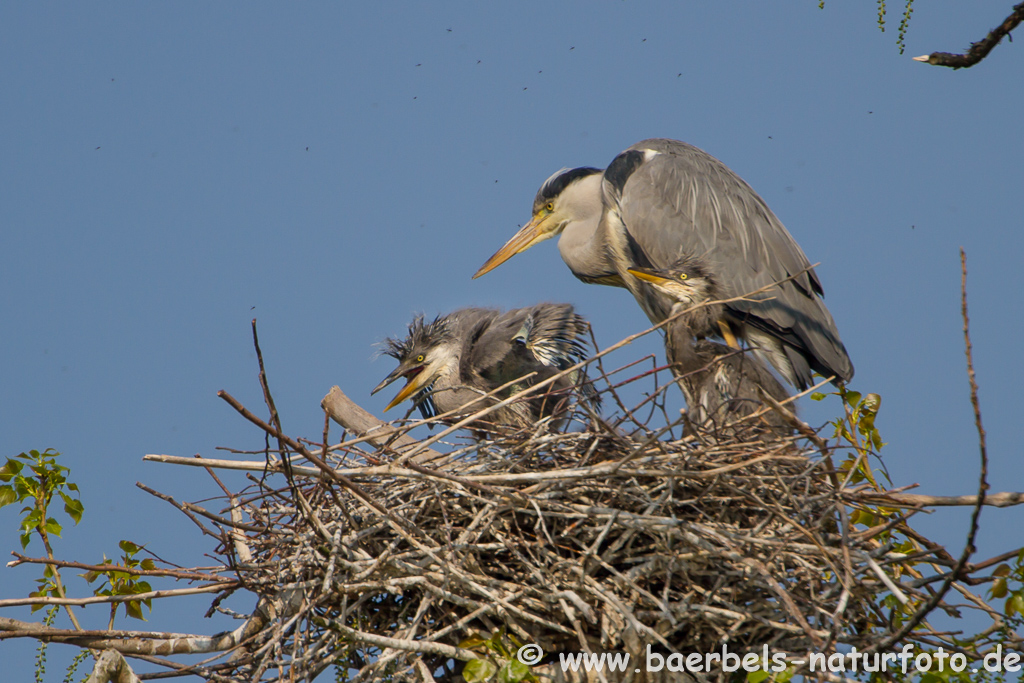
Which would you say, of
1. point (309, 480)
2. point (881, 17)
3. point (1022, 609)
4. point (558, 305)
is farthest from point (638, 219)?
point (1022, 609)

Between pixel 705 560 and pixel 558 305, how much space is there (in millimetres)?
2482

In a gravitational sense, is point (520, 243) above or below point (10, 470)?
above

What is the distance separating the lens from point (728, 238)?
13.7 ft

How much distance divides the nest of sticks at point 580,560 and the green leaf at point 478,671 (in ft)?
0.18

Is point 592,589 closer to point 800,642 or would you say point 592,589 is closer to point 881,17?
point 800,642

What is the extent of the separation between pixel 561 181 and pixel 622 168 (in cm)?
57

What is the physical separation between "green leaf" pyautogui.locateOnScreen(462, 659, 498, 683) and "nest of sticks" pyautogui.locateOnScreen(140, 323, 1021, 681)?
56 mm

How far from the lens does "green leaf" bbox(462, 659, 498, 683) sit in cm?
220

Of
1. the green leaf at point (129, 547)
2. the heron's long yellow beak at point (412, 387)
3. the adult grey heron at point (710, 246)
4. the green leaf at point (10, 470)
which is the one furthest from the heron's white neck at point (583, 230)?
the green leaf at point (10, 470)

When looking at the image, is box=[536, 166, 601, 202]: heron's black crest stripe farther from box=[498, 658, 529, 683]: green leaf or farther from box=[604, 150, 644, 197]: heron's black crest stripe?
box=[498, 658, 529, 683]: green leaf

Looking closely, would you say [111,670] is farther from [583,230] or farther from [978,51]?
[583,230]

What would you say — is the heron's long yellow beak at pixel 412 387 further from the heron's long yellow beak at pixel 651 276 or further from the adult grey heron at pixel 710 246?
the heron's long yellow beak at pixel 651 276

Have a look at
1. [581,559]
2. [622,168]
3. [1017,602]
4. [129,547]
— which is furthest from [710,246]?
[129,547]

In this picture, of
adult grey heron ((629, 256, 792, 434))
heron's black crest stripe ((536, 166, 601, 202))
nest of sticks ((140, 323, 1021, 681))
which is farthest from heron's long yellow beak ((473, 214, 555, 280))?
nest of sticks ((140, 323, 1021, 681))
